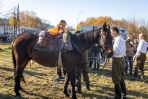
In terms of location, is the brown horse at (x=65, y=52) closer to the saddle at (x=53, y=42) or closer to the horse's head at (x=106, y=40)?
the horse's head at (x=106, y=40)

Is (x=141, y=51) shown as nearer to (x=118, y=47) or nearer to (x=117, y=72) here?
(x=117, y=72)

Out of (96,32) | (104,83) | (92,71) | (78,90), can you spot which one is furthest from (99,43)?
(92,71)

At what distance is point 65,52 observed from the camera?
7594 millimetres

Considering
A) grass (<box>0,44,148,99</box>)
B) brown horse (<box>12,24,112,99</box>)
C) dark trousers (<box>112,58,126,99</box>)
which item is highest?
brown horse (<box>12,24,112,99</box>)

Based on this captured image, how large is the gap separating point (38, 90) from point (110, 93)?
235 cm

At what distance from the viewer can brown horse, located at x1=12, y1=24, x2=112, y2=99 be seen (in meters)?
7.58

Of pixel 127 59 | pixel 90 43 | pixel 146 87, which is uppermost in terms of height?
pixel 90 43

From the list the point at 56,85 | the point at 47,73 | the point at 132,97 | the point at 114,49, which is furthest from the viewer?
the point at 47,73

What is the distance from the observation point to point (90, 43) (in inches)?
307

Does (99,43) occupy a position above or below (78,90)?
above

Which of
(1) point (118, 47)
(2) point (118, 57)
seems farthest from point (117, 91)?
(1) point (118, 47)

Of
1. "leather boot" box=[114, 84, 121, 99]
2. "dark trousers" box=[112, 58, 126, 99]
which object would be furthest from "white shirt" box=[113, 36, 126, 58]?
"leather boot" box=[114, 84, 121, 99]

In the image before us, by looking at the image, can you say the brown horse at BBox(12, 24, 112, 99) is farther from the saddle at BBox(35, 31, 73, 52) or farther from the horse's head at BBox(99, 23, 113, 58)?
the saddle at BBox(35, 31, 73, 52)

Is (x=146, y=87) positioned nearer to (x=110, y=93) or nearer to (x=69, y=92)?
(x=110, y=93)
